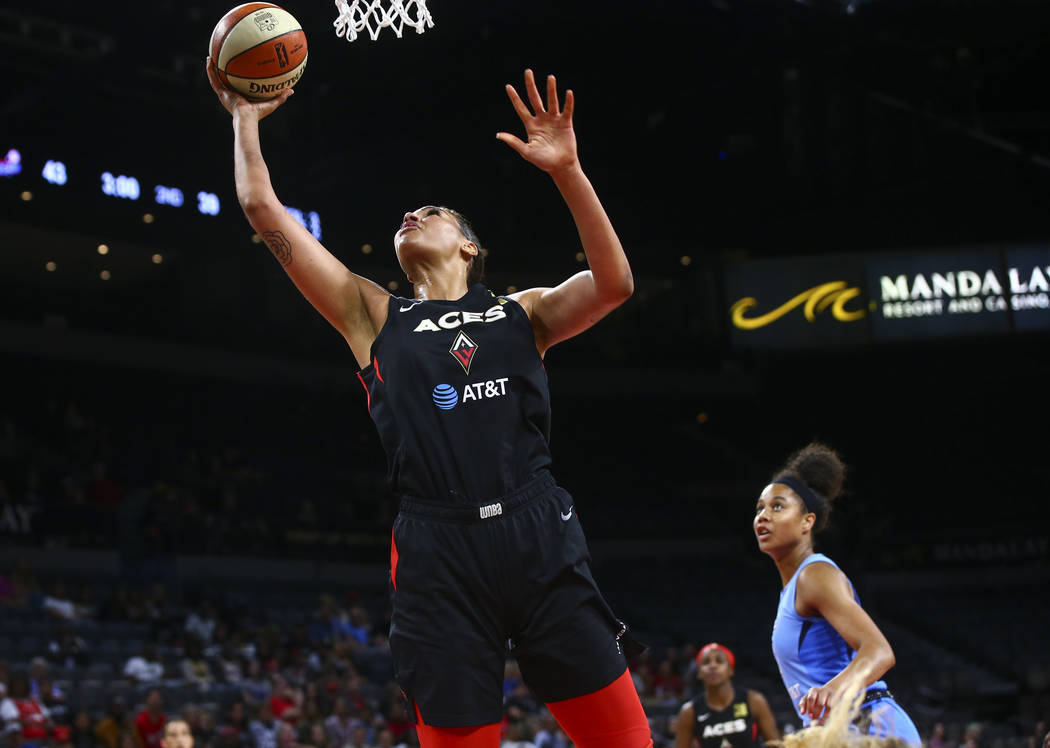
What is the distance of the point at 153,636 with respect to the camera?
548 inches

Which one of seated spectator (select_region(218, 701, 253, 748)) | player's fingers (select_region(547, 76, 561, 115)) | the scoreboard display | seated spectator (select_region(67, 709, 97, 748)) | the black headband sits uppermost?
the scoreboard display

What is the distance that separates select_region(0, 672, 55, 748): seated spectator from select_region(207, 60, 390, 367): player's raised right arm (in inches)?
322

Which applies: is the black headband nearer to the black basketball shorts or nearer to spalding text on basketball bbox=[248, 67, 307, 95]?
the black basketball shorts

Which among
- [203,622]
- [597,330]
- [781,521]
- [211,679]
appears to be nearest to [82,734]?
[211,679]

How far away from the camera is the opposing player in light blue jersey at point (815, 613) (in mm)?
3789

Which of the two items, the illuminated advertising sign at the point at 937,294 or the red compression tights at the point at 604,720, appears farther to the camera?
the illuminated advertising sign at the point at 937,294

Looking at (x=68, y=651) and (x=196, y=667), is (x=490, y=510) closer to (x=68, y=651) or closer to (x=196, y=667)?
(x=68, y=651)

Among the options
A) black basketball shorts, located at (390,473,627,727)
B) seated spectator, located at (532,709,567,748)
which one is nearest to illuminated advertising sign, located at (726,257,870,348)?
seated spectator, located at (532,709,567,748)

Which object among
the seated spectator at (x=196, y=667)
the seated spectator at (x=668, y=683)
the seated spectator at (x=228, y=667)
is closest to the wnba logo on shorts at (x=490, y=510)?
the seated spectator at (x=196, y=667)

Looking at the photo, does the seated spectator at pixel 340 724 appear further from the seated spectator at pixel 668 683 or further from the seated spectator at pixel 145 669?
the seated spectator at pixel 668 683

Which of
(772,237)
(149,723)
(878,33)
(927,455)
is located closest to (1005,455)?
(927,455)

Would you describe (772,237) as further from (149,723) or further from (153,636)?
(149,723)

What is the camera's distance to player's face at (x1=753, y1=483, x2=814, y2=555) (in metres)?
4.53

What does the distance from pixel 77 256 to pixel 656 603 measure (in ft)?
41.1
